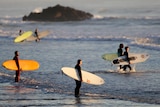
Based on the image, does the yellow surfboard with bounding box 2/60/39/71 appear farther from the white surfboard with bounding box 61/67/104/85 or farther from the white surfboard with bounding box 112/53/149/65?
the white surfboard with bounding box 112/53/149/65

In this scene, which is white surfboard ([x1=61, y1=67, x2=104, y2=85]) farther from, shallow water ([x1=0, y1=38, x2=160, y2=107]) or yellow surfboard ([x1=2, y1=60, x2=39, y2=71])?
yellow surfboard ([x1=2, y1=60, x2=39, y2=71])

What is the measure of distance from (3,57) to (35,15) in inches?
2501

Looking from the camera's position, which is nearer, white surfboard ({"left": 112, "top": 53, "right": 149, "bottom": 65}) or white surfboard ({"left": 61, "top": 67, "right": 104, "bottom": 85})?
white surfboard ({"left": 61, "top": 67, "right": 104, "bottom": 85})

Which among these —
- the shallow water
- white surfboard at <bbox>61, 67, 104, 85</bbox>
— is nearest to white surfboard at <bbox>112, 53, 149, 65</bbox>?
the shallow water

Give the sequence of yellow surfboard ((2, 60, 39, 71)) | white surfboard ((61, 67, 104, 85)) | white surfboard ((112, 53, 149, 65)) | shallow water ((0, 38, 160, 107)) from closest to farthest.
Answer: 1. shallow water ((0, 38, 160, 107))
2. white surfboard ((61, 67, 104, 85))
3. yellow surfboard ((2, 60, 39, 71))
4. white surfboard ((112, 53, 149, 65))

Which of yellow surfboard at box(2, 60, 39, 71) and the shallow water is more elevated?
yellow surfboard at box(2, 60, 39, 71)

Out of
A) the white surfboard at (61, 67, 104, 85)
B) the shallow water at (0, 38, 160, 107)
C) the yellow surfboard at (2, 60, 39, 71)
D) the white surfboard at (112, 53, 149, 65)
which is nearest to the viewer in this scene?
the shallow water at (0, 38, 160, 107)

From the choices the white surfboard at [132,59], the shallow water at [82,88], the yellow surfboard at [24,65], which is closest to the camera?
the shallow water at [82,88]

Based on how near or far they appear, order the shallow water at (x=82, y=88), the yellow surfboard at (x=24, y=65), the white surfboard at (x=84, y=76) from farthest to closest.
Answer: the yellow surfboard at (x=24, y=65), the white surfboard at (x=84, y=76), the shallow water at (x=82, y=88)

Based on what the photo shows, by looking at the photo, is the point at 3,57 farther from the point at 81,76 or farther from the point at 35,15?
the point at 35,15

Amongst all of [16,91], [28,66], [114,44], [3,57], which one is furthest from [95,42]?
[16,91]

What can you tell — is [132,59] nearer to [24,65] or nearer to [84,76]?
[24,65]

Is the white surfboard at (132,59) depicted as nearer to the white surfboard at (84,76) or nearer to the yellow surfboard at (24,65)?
the yellow surfboard at (24,65)

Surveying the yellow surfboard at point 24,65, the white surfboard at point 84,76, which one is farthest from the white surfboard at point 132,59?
the white surfboard at point 84,76
